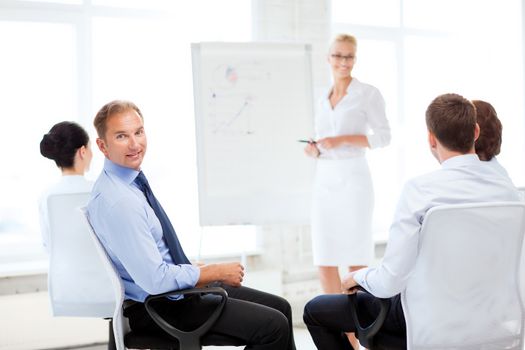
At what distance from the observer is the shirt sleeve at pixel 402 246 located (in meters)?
1.87

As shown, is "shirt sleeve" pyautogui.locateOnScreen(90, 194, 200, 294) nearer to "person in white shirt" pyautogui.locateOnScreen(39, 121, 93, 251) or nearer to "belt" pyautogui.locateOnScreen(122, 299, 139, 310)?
"belt" pyautogui.locateOnScreen(122, 299, 139, 310)

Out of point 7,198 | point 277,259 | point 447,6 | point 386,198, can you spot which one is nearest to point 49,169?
point 7,198

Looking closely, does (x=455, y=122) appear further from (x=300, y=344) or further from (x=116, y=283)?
(x=300, y=344)

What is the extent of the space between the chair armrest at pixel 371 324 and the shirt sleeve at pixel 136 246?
568 millimetres

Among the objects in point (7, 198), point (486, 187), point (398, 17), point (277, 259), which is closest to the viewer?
point (486, 187)

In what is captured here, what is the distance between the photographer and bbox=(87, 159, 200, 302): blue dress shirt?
1.97 meters

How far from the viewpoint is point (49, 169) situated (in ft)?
13.0

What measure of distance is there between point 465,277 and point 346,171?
1777 millimetres

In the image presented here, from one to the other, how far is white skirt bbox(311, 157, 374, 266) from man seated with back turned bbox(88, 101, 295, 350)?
1.49m

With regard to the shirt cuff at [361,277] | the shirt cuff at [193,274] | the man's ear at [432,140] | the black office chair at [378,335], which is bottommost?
the black office chair at [378,335]

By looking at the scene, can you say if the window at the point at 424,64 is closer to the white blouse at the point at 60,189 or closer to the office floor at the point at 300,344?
the office floor at the point at 300,344

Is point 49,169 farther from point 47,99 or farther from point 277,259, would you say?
point 277,259

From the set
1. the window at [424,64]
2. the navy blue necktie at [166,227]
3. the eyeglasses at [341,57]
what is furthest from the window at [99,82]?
the navy blue necktie at [166,227]

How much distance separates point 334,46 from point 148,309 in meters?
2.16
